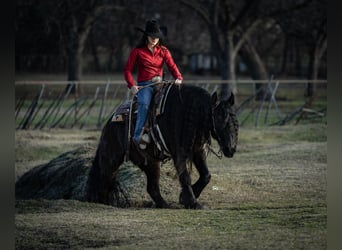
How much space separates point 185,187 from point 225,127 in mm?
969

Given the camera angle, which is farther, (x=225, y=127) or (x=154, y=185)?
(x=154, y=185)

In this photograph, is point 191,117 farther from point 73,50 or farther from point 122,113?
point 73,50

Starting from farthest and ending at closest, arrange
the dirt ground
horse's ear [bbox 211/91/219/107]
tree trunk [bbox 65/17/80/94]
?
tree trunk [bbox 65/17/80/94]
horse's ear [bbox 211/91/219/107]
the dirt ground

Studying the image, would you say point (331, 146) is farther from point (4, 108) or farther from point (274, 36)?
point (274, 36)

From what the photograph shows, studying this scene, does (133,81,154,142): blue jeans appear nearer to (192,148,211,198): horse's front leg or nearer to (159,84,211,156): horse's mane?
(159,84,211,156): horse's mane

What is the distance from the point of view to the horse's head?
945 centimetres

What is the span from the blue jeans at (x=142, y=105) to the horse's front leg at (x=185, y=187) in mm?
743

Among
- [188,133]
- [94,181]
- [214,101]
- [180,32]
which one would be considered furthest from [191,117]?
[180,32]

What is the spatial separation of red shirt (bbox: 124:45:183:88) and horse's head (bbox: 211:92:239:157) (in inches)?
31.5

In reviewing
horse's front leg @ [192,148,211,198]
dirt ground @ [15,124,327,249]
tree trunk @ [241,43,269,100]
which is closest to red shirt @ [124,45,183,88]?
horse's front leg @ [192,148,211,198]

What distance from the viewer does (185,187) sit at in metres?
9.92

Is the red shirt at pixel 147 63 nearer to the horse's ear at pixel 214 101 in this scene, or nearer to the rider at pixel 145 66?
the rider at pixel 145 66

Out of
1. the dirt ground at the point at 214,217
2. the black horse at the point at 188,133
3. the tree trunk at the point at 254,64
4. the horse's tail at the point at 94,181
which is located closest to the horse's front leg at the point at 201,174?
the black horse at the point at 188,133

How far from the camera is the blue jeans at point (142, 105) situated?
10.1 m
